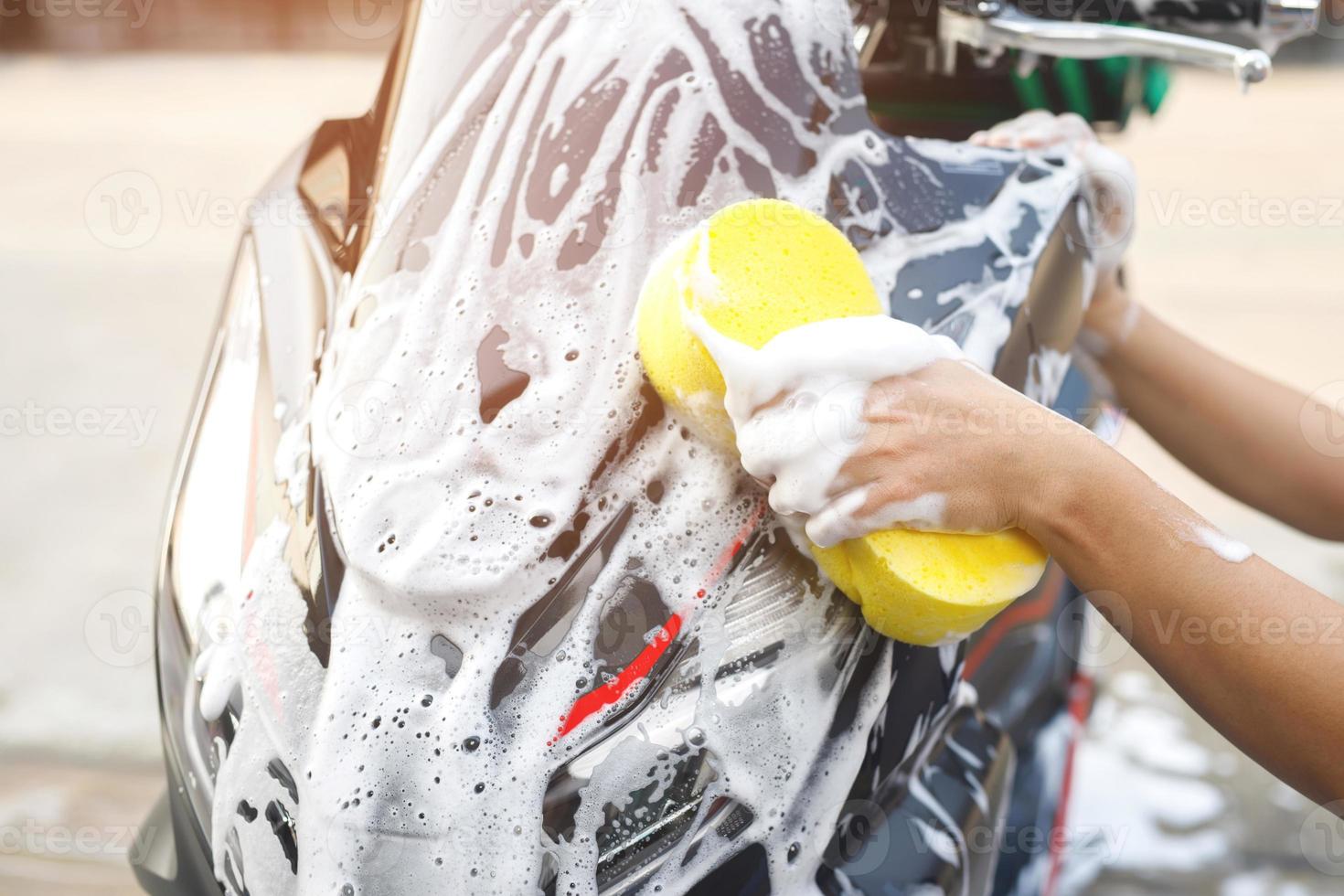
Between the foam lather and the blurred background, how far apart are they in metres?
1.34

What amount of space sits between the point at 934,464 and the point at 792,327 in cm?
16

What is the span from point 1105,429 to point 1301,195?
4.51 meters

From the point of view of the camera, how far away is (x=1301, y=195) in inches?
225

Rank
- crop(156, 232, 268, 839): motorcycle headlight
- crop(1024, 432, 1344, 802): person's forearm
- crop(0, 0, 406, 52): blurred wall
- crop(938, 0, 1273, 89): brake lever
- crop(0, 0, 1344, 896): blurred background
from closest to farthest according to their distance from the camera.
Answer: crop(1024, 432, 1344, 802): person's forearm → crop(156, 232, 268, 839): motorcycle headlight → crop(938, 0, 1273, 89): brake lever → crop(0, 0, 1344, 896): blurred background → crop(0, 0, 406, 52): blurred wall

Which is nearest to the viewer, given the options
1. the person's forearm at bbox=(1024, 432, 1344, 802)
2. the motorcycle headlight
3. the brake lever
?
the person's forearm at bbox=(1024, 432, 1344, 802)

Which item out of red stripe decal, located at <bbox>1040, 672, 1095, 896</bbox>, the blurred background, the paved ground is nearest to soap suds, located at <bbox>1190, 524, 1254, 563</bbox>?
red stripe decal, located at <bbox>1040, 672, 1095, 896</bbox>

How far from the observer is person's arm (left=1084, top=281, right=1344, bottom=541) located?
1617 mm

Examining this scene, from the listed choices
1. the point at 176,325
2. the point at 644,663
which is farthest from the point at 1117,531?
the point at 176,325

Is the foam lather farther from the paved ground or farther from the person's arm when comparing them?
the paved ground

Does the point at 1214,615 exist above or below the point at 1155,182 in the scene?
above

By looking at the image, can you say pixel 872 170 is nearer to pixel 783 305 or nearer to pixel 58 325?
pixel 783 305

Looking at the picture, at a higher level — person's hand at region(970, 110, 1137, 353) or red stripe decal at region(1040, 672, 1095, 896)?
person's hand at region(970, 110, 1137, 353)

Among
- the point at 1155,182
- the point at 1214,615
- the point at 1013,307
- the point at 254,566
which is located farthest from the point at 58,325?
the point at 1155,182

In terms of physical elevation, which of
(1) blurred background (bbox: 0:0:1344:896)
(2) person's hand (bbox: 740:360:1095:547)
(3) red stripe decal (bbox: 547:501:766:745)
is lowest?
(1) blurred background (bbox: 0:0:1344:896)
